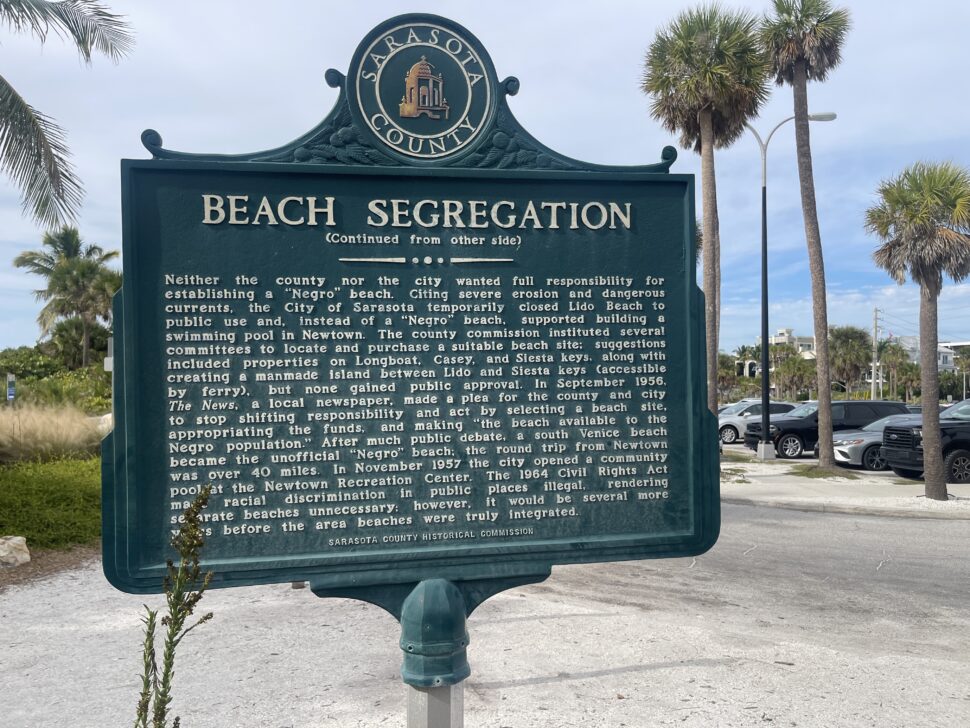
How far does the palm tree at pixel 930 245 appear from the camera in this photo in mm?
12758

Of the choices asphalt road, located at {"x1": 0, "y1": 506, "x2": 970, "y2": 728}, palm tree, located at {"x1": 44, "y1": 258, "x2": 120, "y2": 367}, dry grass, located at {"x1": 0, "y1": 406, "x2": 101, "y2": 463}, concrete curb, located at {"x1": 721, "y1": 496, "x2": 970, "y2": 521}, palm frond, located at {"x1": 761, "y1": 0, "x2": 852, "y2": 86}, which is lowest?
concrete curb, located at {"x1": 721, "y1": 496, "x2": 970, "y2": 521}

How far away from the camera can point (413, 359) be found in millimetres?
3189

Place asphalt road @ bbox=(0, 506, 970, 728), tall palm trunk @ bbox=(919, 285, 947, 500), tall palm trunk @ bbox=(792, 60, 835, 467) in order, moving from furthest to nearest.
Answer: tall palm trunk @ bbox=(792, 60, 835, 467)
tall palm trunk @ bbox=(919, 285, 947, 500)
asphalt road @ bbox=(0, 506, 970, 728)

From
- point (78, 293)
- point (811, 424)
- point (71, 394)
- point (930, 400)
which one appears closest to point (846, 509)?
point (930, 400)

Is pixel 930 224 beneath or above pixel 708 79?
beneath

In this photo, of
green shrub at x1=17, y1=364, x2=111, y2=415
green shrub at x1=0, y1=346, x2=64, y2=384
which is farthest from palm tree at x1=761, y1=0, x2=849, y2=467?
green shrub at x1=0, y1=346, x2=64, y2=384

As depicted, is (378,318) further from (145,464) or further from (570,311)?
(145,464)

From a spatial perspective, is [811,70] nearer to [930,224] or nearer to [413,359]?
[930,224]

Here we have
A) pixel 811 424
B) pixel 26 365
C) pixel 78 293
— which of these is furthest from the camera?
pixel 78 293

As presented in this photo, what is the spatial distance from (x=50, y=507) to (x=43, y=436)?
14.3ft

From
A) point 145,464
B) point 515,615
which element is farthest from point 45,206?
point 145,464

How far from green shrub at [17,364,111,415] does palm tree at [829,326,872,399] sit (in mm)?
61968

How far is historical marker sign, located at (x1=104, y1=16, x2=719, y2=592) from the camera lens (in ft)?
9.96

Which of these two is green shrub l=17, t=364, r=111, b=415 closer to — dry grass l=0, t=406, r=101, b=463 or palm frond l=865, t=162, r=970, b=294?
dry grass l=0, t=406, r=101, b=463
